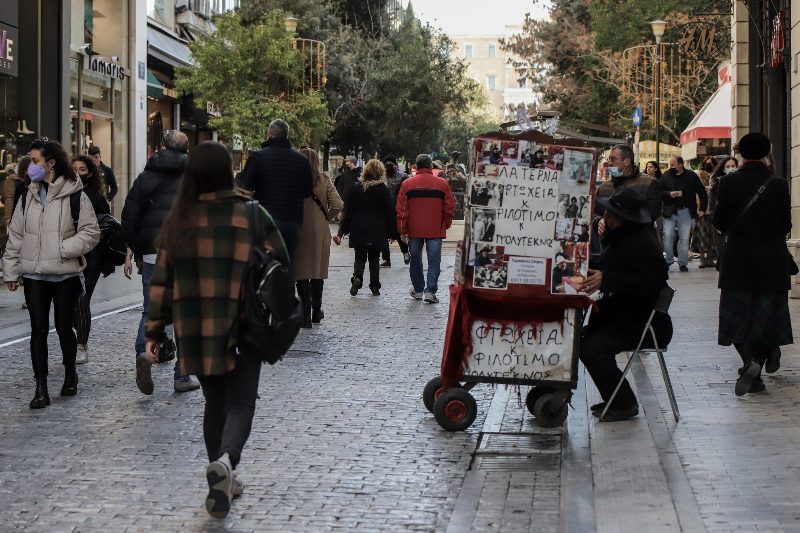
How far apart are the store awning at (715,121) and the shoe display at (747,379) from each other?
17804mm

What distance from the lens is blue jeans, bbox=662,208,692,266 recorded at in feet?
70.5

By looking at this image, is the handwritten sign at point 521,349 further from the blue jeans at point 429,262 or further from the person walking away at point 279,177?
the blue jeans at point 429,262

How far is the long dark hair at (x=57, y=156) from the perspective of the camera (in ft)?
28.9

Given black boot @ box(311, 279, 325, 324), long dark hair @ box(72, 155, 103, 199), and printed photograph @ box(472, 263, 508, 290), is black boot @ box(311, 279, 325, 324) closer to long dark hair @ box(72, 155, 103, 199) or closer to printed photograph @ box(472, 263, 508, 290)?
long dark hair @ box(72, 155, 103, 199)

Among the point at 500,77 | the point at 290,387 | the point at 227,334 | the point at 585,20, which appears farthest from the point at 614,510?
the point at 500,77

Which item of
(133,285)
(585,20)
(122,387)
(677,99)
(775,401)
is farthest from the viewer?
(585,20)

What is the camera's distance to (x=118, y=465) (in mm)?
7000

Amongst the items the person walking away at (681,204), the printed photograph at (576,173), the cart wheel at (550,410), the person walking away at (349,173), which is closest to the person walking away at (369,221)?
the person walking away at (681,204)

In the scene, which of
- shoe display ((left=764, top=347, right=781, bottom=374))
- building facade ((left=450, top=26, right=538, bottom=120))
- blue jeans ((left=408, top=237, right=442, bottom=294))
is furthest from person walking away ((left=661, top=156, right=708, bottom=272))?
building facade ((left=450, top=26, right=538, bottom=120))

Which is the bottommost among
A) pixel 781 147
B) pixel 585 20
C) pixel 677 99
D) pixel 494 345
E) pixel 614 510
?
pixel 614 510

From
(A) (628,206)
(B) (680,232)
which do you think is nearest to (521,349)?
(A) (628,206)

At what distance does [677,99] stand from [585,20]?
11090 millimetres

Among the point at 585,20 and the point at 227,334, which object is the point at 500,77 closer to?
the point at 585,20

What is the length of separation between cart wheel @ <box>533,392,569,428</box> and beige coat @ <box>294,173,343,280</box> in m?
5.75
